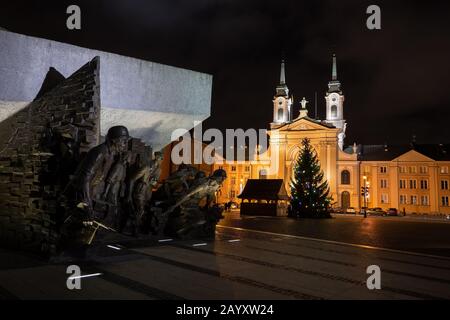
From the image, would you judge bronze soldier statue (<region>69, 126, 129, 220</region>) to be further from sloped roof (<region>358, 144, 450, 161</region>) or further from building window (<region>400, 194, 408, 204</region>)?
sloped roof (<region>358, 144, 450, 161</region>)

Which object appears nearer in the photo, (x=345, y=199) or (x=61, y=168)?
(x=61, y=168)

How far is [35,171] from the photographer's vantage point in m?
8.53

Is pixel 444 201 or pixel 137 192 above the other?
pixel 137 192

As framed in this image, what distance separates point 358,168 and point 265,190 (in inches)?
1403

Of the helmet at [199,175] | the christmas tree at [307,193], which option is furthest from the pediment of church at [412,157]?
the helmet at [199,175]

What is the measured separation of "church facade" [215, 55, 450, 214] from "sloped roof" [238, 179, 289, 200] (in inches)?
1063

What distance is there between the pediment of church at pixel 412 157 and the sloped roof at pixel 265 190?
35.8 m

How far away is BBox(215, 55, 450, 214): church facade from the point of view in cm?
6059

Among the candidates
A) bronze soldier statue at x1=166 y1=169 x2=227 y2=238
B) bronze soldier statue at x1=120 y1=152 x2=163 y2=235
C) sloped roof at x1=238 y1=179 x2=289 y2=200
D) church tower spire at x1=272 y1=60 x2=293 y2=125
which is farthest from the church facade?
bronze soldier statue at x1=120 y1=152 x2=163 y2=235

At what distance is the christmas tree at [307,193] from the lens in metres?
33.6

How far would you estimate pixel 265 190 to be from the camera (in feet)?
117

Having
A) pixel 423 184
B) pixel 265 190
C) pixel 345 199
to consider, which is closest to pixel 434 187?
pixel 423 184

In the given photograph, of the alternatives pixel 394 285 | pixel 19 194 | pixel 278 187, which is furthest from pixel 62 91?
pixel 278 187

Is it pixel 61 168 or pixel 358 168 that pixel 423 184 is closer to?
pixel 358 168
